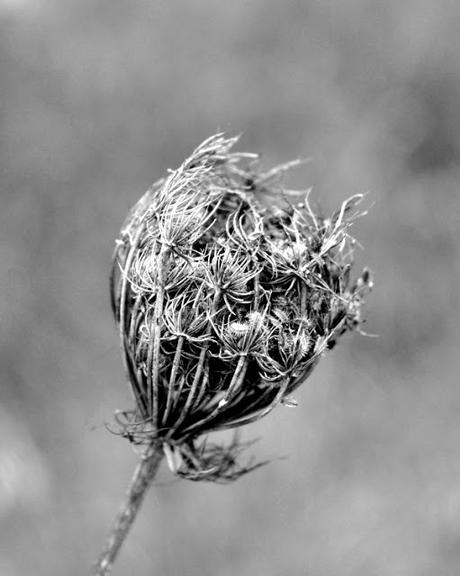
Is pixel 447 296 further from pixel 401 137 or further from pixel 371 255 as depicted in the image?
pixel 401 137

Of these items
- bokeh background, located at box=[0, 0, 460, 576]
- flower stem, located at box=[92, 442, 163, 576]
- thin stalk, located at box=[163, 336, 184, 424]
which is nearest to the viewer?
thin stalk, located at box=[163, 336, 184, 424]

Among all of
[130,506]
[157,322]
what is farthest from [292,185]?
[157,322]

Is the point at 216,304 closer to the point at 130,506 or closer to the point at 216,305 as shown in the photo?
the point at 216,305

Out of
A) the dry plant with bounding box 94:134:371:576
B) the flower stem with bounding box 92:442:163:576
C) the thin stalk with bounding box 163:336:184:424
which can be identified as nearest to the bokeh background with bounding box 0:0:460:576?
the flower stem with bounding box 92:442:163:576

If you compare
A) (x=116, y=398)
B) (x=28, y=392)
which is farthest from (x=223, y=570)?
(x=28, y=392)

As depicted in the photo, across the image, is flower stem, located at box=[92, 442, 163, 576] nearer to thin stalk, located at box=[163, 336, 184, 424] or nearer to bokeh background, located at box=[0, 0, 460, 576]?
thin stalk, located at box=[163, 336, 184, 424]

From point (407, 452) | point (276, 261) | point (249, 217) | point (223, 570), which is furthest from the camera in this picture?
point (407, 452)

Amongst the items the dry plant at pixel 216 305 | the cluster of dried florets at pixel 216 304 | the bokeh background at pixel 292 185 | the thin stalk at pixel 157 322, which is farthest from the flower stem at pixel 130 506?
the bokeh background at pixel 292 185

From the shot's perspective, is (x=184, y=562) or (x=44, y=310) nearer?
(x=184, y=562)

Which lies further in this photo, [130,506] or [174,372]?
[130,506]
